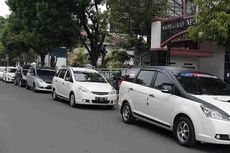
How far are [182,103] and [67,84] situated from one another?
28.9 ft

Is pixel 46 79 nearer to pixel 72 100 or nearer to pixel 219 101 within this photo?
pixel 72 100

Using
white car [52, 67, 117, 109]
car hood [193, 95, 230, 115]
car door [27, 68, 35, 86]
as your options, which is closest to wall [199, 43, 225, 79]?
white car [52, 67, 117, 109]

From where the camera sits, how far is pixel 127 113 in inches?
512

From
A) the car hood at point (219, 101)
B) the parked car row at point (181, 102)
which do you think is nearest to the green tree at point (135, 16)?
the parked car row at point (181, 102)

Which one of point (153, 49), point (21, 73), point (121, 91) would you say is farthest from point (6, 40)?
point (121, 91)

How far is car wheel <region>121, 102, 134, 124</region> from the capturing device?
12813 mm

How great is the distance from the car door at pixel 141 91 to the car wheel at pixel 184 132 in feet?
5.06

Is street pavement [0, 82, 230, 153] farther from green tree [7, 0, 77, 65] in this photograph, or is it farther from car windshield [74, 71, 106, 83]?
green tree [7, 0, 77, 65]

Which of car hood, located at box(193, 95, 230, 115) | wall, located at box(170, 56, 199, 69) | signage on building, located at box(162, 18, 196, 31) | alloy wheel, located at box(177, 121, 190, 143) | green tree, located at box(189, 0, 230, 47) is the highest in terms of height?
signage on building, located at box(162, 18, 196, 31)

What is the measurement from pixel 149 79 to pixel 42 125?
3.00 meters

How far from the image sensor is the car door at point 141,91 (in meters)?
11.7

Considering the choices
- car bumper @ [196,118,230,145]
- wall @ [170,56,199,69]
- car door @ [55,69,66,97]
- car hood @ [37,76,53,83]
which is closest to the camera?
car bumper @ [196,118,230,145]

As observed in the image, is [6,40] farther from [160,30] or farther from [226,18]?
[226,18]

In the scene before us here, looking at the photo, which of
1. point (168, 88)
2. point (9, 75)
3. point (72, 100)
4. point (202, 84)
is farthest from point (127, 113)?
point (9, 75)
